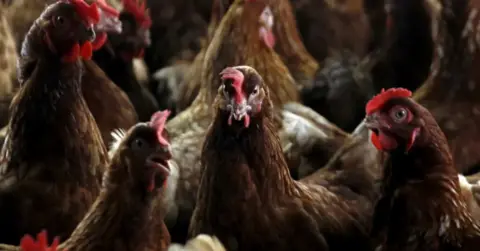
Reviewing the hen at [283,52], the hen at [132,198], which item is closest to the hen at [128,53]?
the hen at [283,52]

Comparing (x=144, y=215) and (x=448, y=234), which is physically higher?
(x=144, y=215)

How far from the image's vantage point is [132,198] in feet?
5.74

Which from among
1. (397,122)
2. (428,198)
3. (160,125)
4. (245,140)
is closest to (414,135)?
(397,122)

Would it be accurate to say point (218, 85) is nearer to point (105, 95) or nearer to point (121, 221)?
point (105, 95)

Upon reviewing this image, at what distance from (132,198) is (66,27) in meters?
0.55

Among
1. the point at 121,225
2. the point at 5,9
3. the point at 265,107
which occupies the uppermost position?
the point at 5,9

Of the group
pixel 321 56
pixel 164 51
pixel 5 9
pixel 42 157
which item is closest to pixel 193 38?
pixel 164 51

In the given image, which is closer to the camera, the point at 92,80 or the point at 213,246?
the point at 213,246

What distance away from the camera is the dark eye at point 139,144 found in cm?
171

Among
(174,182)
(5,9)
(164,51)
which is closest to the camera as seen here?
(174,182)

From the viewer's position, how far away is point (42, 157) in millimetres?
2080

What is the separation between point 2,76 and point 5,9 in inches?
24.4

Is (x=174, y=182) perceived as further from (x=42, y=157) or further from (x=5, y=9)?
(x=5, y=9)

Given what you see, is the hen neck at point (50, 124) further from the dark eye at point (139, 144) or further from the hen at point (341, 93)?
the hen at point (341, 93)
